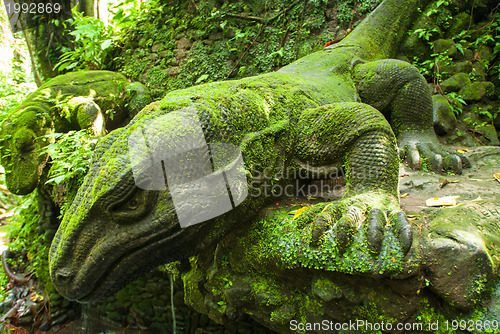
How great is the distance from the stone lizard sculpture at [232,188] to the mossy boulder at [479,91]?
321 cm

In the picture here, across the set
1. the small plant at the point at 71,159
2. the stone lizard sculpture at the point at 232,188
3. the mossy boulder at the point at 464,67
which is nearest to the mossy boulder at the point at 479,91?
the mossy boulder at the point at 464,67

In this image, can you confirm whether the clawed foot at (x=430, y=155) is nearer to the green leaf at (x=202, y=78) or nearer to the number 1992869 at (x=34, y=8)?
the green leaf at (x=202, y=78)

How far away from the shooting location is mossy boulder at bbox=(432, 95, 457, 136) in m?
4.31

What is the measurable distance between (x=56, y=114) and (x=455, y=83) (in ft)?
20.3

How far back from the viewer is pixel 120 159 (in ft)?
5.61

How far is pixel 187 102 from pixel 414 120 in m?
2.98

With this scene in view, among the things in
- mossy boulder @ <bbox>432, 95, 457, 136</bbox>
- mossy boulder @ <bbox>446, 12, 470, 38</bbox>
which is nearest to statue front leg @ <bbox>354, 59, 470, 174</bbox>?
mossy boulder @ <bbox>432, 95, 457, 136</bbox>

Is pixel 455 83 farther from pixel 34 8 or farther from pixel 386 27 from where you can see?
pixel 34 8

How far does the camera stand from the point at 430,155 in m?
3.40

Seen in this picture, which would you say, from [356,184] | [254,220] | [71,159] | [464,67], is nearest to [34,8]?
[71,159]

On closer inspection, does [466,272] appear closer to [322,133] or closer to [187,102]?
[322,133]

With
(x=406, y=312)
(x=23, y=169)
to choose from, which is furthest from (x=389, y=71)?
(x=23, y=169)

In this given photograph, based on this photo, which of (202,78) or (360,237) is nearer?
(360,237)

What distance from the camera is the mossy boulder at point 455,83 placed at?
4.92 m
